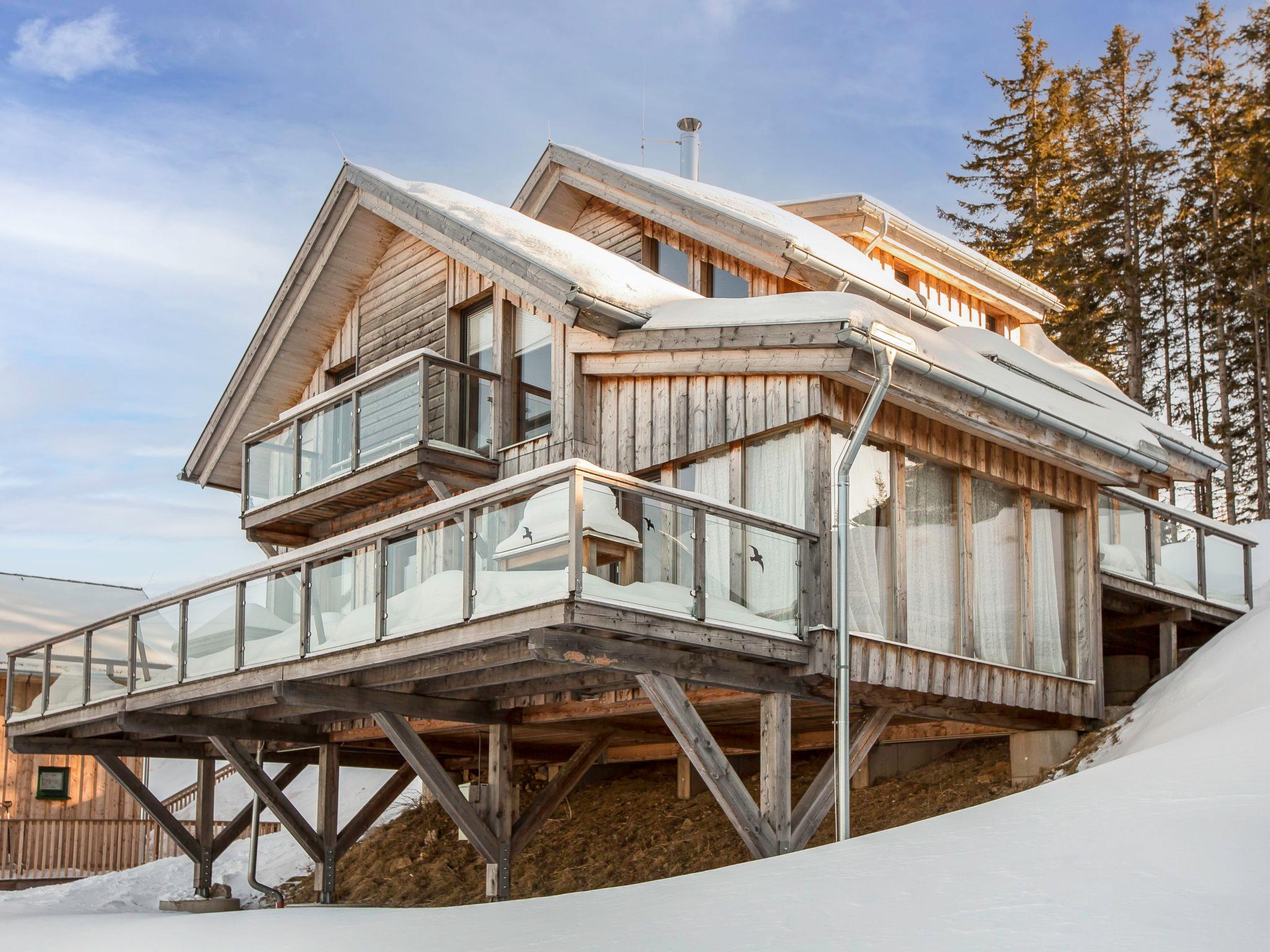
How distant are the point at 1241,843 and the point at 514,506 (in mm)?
5757

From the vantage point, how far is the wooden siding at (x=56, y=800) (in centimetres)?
2369

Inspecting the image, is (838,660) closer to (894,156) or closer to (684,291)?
(684,291)

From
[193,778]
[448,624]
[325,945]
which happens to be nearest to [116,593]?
[193,778]

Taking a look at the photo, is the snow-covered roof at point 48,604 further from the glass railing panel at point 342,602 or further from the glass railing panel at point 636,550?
the glass railing panel at point 636,550

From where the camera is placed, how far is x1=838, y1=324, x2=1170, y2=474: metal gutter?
11547 millimetres

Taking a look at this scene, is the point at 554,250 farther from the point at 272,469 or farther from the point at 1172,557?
the point at 1172,557

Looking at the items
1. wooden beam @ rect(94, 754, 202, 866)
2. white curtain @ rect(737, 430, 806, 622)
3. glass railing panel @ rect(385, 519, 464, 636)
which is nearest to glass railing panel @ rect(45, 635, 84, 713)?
wooden beam @ rect(94, 754, 202, 866)

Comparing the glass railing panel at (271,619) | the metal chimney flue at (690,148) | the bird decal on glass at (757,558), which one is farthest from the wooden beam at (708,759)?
the metal chimney flue at (690,148)

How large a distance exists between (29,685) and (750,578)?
15.8m

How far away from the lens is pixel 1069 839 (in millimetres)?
7504

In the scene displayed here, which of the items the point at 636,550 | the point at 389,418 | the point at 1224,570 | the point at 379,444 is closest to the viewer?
the point at 636,550

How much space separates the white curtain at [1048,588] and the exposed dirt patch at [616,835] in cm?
139

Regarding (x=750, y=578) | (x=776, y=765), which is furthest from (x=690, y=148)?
(x=776, y=765)

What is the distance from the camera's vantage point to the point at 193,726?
1583 centimetres
